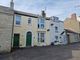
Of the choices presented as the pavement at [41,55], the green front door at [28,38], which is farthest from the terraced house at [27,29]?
the pavement at [41,55]

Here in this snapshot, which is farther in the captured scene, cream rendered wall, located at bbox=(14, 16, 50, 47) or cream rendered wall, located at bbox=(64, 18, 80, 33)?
cream rendered wall, located at bbox=(64, 18, 80, 33)

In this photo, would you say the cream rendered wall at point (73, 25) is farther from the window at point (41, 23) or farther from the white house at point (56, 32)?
the window at point (41, 23)

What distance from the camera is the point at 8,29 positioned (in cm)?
2047

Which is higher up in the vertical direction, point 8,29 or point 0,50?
point 8,29

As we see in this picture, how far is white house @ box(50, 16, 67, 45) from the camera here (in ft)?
110

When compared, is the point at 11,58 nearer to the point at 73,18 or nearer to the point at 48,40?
the point at 48,40

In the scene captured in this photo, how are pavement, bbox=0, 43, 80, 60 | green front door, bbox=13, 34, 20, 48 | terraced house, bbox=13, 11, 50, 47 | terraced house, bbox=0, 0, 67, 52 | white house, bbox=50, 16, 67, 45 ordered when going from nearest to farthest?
pavement, bbox=0, 43, 80, 60, terraced house, bbox=0, 0, 67, 52, green front door, bbox=13, 34, 20, 48, terraced house, bbox=13, 11, 50, 47, white house, bbox=50, 16, 67, 45

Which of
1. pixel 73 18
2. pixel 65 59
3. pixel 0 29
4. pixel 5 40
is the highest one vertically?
pixel 73 18

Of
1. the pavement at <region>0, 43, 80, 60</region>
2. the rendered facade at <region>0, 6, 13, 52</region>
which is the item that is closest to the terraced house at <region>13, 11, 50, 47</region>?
the rendered facade at <region>0, 6, 13, 52</region>

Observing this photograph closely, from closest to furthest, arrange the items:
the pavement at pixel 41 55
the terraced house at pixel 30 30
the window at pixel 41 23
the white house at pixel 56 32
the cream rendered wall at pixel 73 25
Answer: the pavement at pixel 41 55
the terraced house at pixel 30 30
the window at pixel 41 23
the white house at pixel 56 32
the cream rendered wall at pixel 73 25

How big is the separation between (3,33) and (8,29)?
0.94 m

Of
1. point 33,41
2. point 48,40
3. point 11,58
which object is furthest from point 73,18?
point 11,58

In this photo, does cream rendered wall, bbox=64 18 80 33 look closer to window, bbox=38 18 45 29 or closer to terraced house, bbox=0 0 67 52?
terraced house, bbox=0 0 67 52

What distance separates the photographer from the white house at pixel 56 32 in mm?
33487
